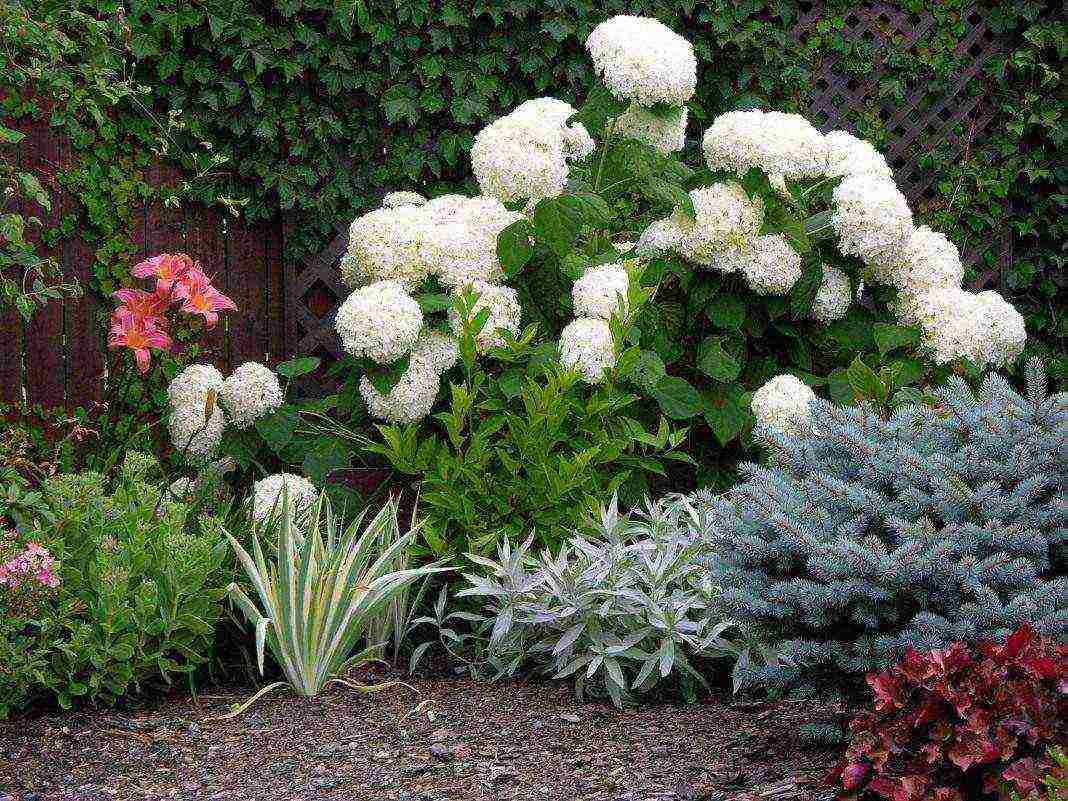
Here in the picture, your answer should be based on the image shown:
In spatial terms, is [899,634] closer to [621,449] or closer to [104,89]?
[621,449]

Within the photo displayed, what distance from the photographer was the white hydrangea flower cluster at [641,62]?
3703mm

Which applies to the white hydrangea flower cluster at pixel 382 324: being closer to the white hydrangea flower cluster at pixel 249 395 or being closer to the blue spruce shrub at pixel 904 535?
the white hydrangea flower cluster at pixel 249 395

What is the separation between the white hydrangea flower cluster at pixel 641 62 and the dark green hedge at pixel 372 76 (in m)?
1.04

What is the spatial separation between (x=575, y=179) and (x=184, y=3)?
1.81 m

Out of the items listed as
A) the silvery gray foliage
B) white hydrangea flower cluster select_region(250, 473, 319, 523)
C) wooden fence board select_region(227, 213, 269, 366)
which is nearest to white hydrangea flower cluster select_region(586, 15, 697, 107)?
the silvery gray foliage

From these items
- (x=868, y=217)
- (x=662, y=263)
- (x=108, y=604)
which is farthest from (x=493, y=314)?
(x=108, y=604)

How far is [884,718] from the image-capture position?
2271 millimetres

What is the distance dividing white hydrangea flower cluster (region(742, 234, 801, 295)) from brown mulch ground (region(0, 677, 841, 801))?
1.42 meters

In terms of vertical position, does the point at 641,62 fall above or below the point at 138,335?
above

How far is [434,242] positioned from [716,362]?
3.32ft

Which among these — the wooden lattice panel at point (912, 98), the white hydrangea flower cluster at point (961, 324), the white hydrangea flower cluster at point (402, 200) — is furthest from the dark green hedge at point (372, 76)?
the white hydrangea flower cluster at point (961, 324)

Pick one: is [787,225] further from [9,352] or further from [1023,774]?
[9,352]

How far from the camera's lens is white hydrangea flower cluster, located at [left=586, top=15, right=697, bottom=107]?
3703mm

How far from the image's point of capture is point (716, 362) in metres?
3.91
